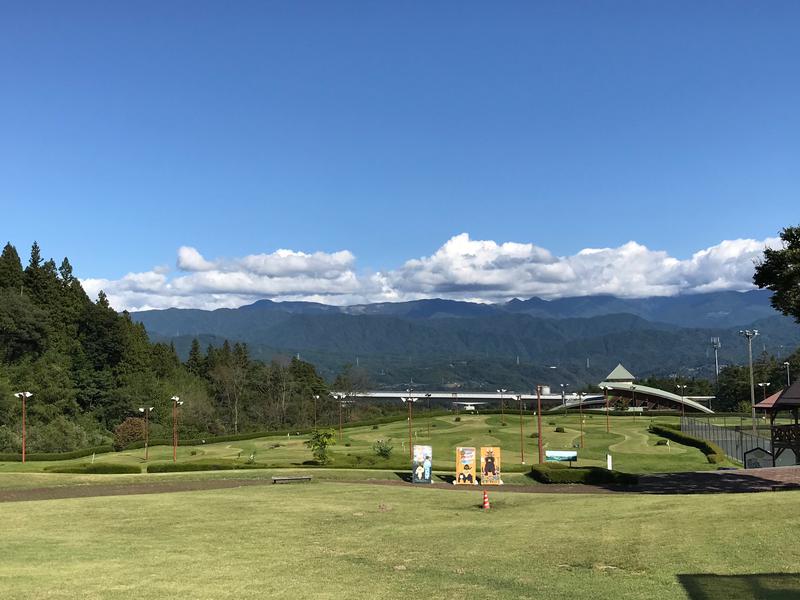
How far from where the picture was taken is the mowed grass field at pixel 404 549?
59.2 ft

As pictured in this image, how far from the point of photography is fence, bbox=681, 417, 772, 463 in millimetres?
87156

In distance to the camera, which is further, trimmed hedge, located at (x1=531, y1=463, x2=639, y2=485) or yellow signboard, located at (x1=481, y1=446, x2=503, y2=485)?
trimmed hedge, located at (x1=531, y1=463, x2=639, y2=485)

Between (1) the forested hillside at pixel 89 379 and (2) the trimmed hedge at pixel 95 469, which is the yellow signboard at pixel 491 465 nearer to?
(2) the trimmed hedge at pixel 95 469

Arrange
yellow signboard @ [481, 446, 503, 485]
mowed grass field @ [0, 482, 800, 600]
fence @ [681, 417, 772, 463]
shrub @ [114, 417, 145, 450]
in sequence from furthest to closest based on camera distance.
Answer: shrub @ [114, 417, 145, 450] → fence @ [681, 417, 772, 463] → yellow signboard @ [481, 446, 503, 485] → mowed grass field @ [0, 482, 800, 600]

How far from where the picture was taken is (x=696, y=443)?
291 ft

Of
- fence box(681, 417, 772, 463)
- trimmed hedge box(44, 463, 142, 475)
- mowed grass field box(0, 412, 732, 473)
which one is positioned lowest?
fence box(681, 417, 772, 463)

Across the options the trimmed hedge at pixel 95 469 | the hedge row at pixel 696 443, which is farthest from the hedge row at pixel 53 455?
the hedge row at pixel 696 443

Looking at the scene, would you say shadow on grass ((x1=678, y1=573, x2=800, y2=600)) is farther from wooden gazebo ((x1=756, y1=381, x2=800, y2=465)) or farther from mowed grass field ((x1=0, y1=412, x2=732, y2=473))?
wooden gazebo ((x1=756, y1=381, x2=800, y2=465))

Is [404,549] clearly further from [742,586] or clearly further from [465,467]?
[465,467]

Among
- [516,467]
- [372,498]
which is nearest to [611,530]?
[372,498]

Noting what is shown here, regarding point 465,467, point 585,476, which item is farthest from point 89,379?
point 585,476

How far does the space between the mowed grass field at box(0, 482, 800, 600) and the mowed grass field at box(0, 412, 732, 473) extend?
27779 millimetres

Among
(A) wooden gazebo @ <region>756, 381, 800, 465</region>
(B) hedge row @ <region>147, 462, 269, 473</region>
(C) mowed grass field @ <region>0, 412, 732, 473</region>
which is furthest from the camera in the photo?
(C) mowed grass field @ <region>0, 412, 732, 473</region>

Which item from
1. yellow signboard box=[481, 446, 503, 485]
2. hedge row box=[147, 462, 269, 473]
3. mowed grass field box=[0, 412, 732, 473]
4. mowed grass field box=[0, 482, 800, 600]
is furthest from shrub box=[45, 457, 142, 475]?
yellow signboard box=[481, 446, 503, 485]
